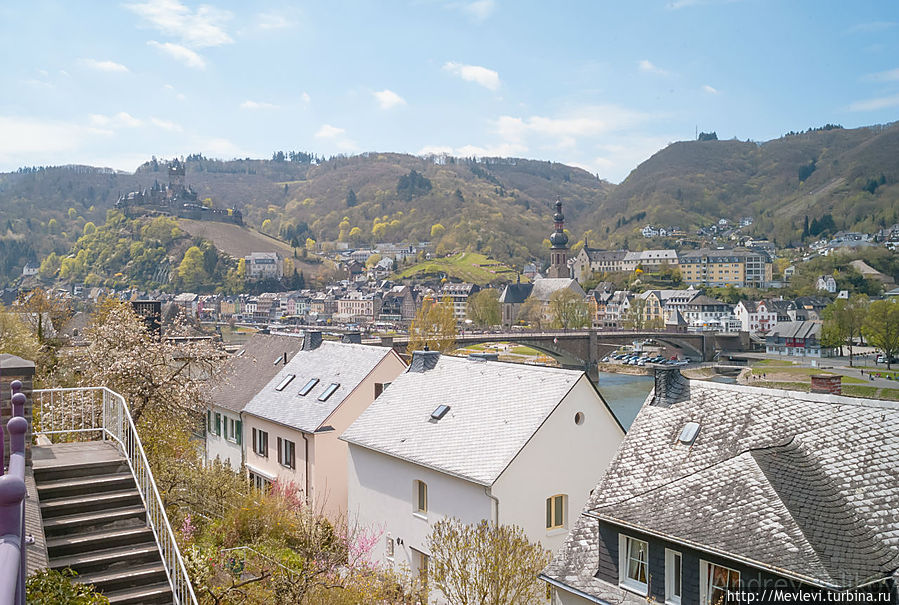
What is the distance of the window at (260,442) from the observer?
28.3 meters

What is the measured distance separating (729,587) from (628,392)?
2687 inches

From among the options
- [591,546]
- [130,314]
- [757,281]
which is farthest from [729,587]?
[757,281]

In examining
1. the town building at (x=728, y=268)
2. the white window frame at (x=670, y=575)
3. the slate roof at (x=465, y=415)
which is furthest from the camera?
the town building at (x=728, y=268)

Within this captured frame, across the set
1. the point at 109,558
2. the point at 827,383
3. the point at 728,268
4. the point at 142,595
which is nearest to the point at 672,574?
the point at 827,383

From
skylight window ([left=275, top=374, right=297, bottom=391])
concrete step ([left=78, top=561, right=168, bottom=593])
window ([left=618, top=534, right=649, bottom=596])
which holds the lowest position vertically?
window ([left=618, top=534, right=649, bottom=596])

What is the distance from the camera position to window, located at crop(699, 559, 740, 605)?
1030 centimetres

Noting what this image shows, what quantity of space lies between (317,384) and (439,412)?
28.9 feet

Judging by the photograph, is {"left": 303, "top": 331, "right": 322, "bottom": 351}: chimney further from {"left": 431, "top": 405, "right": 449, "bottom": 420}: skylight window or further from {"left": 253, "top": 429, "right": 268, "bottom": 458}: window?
{"left": 431, "top": 405, "right": 449, "bottom": 420}: skylight window

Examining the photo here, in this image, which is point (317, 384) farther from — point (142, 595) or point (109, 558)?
point (142, 595)

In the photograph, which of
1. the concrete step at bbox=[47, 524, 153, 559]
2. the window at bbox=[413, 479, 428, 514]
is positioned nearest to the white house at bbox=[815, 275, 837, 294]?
the window at bbox=[413, 479, 428, 514]

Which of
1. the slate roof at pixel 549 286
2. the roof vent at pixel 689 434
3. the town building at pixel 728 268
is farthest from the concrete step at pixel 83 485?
the town building at pixel 728 268

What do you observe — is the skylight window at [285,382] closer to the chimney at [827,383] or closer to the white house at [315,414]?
the white house at [315,414]

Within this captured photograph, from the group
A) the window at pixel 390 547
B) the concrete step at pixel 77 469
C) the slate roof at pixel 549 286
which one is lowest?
the window at pixel 390 547

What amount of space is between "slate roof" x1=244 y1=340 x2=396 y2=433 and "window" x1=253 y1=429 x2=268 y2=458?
2.92 feet
